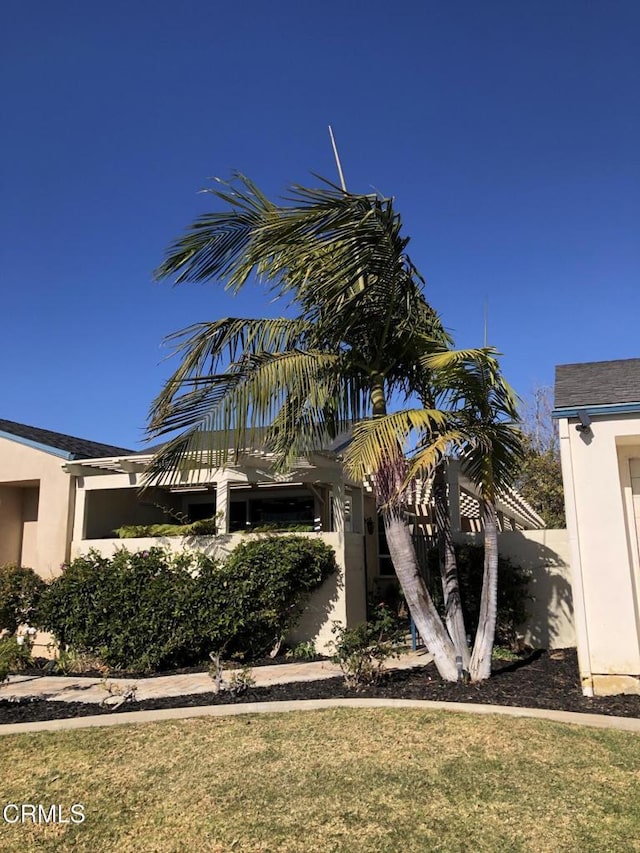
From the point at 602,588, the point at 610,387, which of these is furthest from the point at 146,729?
the point at 610,387

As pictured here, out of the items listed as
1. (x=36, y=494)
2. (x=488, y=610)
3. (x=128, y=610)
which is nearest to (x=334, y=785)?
(x=488, y=610)

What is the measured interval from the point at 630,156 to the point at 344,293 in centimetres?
706

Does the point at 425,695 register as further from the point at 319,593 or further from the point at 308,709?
the point at 319,593

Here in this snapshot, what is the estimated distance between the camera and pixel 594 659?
Answer: 7.16m

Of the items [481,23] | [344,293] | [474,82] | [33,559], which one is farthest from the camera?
[33,559]

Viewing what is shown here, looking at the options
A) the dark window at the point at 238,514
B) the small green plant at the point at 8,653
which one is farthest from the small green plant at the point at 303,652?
the dark window at the point at 238,514

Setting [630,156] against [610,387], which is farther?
[630,156]

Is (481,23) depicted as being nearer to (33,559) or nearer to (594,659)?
(594,659)

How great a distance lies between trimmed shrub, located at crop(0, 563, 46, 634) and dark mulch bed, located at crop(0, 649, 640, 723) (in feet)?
13.5

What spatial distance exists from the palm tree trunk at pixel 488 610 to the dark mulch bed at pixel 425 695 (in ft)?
0.68

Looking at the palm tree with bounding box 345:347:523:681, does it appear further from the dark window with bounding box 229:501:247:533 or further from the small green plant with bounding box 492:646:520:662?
the dark window with bounding box 229:501:247:533

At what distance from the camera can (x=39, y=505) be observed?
13445mm

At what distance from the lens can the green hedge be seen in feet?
32.6

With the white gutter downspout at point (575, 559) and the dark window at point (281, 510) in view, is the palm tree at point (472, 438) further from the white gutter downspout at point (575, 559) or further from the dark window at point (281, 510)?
the dark window at point (281, 510)
